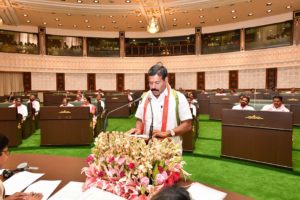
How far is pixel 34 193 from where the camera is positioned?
1.68m

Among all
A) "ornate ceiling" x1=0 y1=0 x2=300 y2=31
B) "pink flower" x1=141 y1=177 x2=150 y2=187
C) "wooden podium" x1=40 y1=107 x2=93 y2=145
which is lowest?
"wooden podium" x1=40 y1=107 x2=93 y2=145

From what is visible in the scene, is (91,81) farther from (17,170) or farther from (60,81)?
(17,170)

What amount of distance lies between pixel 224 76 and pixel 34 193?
18.5m

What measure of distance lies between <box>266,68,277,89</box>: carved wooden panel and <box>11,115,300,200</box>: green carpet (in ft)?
36.4

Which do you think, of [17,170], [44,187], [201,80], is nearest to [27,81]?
[201,80]

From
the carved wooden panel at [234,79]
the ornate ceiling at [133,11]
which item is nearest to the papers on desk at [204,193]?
the ornate ceiling at [133,11]

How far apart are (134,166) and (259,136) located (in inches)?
163

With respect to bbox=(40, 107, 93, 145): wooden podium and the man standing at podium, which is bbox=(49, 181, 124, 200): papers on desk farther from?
bbox=(40, 107, 93, 145): wooden podium

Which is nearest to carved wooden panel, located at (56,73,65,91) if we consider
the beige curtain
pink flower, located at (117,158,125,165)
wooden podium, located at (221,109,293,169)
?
the beige curtain

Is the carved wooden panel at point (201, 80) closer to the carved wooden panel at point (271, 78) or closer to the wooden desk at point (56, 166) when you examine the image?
the carved wooden panel at point (271, 78)

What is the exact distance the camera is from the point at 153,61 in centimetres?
2059

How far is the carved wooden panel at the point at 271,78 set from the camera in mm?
16844

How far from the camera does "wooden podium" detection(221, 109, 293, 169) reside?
464cm

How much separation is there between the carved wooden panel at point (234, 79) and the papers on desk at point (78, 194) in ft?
59.0
